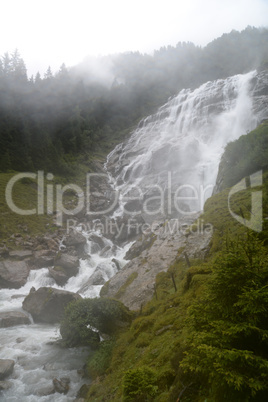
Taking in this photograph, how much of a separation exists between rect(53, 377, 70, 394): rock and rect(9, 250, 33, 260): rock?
23.7 metres

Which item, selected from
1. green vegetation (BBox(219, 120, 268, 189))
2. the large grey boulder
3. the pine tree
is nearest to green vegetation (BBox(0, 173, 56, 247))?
the large grey boulder

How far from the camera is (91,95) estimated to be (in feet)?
465

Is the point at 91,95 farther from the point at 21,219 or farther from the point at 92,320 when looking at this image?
the point at 92,320

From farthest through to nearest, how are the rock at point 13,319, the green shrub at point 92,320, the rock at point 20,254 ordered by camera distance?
the rock at point 20,254 → the rock at point 13,319 → the green shrub at point 92,320

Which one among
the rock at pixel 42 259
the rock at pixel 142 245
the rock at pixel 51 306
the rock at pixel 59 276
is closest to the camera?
the rock at pixel 51 306

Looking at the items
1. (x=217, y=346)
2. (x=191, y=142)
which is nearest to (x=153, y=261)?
(x=217, y=346)

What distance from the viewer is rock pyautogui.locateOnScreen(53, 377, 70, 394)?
1340 cm

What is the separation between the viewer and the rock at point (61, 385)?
13.4 m

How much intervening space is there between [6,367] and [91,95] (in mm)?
148997

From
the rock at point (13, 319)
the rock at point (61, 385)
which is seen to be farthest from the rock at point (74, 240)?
the rock at point (61, 385)

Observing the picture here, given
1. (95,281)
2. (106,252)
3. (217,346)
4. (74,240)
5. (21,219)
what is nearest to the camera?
(217,346)

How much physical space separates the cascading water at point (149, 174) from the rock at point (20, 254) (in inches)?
152

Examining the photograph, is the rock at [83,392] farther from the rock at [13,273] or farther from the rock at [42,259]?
the rock at [42,259]

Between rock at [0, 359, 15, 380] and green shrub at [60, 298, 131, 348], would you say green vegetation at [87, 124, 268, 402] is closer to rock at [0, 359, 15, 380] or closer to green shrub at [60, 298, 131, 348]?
green shrub at [60, 298, 131, 348]
